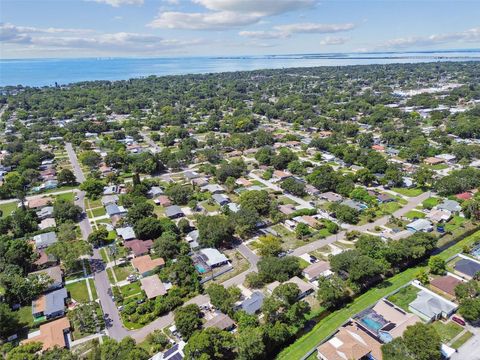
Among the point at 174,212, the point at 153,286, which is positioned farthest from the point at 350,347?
the point at 174,212

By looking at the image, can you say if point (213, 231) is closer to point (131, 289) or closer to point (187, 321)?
point (131, 289)

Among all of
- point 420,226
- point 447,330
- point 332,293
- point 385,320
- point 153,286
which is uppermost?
point 332,293

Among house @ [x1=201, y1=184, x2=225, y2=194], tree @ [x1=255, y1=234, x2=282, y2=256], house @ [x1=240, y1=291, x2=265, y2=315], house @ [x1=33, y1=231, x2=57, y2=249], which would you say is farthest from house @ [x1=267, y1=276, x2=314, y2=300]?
house @ [x1=33, y1=231, x2=57, y2=249]

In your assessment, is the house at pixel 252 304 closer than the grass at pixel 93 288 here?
Yes

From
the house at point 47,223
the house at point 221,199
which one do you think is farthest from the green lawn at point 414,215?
the house at point 47,223

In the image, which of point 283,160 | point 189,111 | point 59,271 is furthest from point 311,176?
point 189,111

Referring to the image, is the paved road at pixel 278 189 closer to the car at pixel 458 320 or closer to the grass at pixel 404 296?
the grass at pixel 404 296
